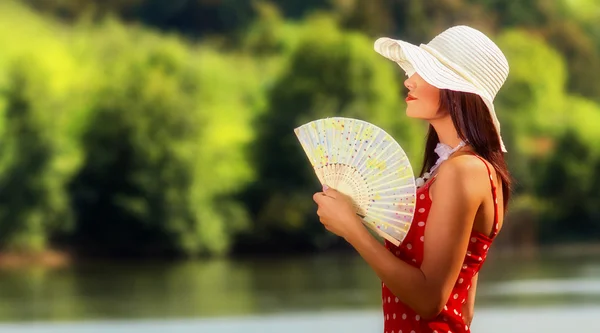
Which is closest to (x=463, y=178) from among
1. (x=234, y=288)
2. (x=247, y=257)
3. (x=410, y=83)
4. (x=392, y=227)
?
(x=392, y=227)

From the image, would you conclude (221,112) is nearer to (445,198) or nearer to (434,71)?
(434,71)

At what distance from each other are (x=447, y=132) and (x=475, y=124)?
59 millimetres

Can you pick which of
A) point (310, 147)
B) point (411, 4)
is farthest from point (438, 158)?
point (411, 4)

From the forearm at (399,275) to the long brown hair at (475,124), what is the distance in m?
0.25

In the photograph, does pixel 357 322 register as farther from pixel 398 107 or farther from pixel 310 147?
pixel 398 107

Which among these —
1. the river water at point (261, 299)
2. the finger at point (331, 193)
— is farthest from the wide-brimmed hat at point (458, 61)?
the river water at point (261, 299)

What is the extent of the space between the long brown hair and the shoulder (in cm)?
8

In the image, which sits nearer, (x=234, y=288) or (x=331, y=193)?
Answer: (x=331, y=193)

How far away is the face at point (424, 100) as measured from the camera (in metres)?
2.34

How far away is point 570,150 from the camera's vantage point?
44.0 meters

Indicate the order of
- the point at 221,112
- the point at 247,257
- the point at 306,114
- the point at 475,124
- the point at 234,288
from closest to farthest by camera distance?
1. the point at 475,124
2. the point at 234,288
3. the point at 247,257
4. the point at 306,114
5. the point at 221,112

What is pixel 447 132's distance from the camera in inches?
92.7

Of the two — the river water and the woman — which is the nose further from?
the river water

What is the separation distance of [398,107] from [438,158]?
41111mm
